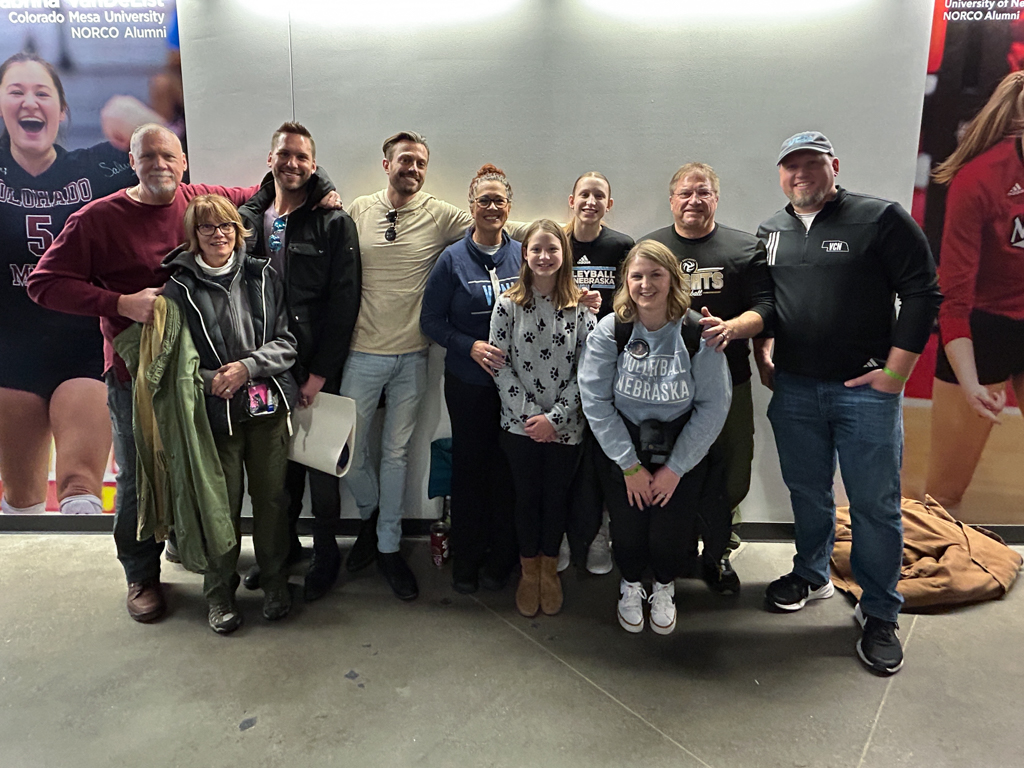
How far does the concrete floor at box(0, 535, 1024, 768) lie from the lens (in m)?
1.96

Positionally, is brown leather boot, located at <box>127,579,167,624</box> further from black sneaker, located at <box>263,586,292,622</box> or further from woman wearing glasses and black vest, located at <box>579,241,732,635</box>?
woman wearing glasses and black vest, located at <box>579,241,732,635</box>

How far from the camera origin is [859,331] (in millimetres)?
2350

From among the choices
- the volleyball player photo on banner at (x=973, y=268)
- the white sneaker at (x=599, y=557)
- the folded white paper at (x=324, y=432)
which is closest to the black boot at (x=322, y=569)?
the folded white paper at (x=324, y=432)

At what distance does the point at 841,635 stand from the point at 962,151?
7.60 ft

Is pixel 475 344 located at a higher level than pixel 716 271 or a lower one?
lower

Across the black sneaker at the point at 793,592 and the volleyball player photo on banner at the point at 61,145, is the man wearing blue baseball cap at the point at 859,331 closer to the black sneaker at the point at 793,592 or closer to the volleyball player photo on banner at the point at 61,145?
the black sneaker at the point at 793,592

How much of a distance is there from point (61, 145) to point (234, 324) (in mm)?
1667

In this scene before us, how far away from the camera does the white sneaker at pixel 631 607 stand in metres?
2.55

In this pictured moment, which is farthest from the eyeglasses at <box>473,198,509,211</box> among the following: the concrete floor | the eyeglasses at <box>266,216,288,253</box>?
the concrete floor

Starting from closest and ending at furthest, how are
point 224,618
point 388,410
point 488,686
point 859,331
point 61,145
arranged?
point 488,686 → point 859,331 → point 224,618 → point 388,410 → point 61,145

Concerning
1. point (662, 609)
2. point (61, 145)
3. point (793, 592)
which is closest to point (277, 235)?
point (61, 145)

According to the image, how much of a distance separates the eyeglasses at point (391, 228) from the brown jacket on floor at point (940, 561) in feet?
7.79

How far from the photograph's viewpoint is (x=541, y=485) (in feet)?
8.48

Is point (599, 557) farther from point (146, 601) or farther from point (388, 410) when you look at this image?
point (146, 601)
